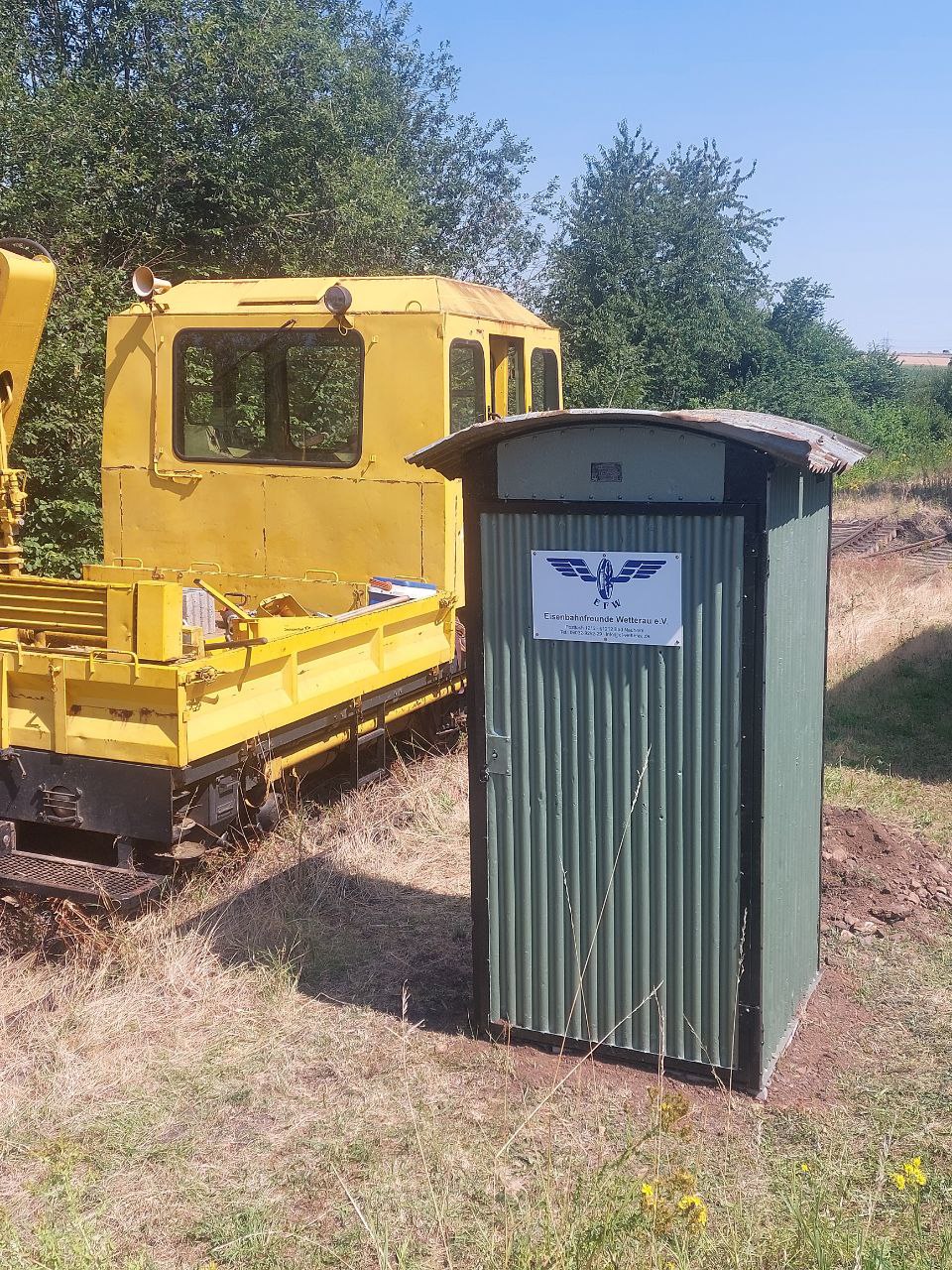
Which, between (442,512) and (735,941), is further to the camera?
(442,512)

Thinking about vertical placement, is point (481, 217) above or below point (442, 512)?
above

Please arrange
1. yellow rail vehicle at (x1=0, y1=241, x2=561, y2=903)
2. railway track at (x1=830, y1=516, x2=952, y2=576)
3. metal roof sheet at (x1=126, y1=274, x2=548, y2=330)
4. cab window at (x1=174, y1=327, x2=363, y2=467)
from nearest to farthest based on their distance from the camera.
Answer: yellow rail vehicle at (x1=0, y1=241, x2=561, y2=903)
metal roof sheet at (x1=126, y1=274, x2=548, y2=330)
cab window at (x1=174, y1=327, x2=363, y2=467)
railway track at (x1=830, y1=516, x2=952, y2=576)

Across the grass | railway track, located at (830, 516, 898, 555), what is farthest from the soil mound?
railway track, located at (830, 516, 898, 555)

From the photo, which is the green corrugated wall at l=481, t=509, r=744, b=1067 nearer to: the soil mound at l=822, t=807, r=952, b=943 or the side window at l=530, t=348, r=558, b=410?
the soil mound at l=822, t=807, r=952, b=943

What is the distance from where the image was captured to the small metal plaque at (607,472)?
409cm

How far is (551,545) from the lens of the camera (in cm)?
421

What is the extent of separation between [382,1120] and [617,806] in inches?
50.9

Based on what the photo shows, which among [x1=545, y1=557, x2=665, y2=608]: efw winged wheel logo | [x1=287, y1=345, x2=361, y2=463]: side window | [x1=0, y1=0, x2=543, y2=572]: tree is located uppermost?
[x1=0, y1=0, x2=543, y2=572]: tree

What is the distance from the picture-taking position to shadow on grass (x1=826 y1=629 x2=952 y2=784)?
821 cm

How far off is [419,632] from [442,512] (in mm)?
718

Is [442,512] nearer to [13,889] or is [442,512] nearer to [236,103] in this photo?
[13,889]

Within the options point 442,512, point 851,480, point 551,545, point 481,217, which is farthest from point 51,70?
point 851,480

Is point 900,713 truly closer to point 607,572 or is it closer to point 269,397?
point 269,397

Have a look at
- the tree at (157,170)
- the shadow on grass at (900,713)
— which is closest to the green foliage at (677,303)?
the tree at (157,170)
